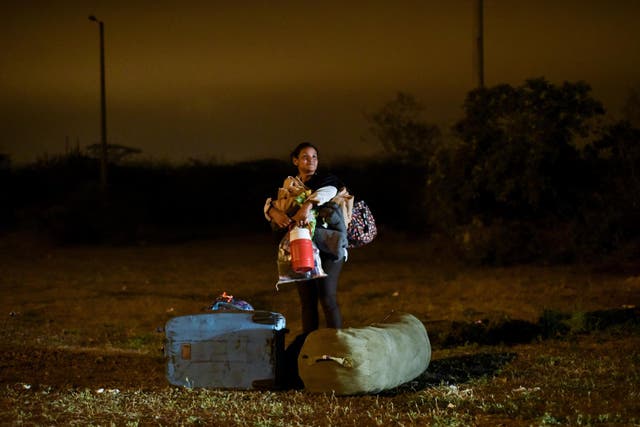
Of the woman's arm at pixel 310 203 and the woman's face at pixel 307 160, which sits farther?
the woman's face at pixel 307 160

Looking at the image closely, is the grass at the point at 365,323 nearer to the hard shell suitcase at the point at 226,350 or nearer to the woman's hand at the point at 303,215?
the hard shell suitcase at the point at 226,350

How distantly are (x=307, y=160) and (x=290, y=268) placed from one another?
0.81 meters

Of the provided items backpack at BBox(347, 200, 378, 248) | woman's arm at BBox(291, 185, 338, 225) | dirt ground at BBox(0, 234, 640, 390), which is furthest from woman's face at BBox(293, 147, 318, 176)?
dirt ground at BBox(0, 234, 640, 390)

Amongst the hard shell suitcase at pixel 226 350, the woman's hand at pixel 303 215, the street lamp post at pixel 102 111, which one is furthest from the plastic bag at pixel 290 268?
the street lamp post at pixel 102 111

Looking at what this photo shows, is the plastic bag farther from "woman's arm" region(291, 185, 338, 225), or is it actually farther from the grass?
the grass

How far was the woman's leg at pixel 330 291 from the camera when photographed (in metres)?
6.25

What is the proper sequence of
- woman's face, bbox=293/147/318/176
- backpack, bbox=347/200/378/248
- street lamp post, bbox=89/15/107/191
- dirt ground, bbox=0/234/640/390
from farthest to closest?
street lamp post, bbox=89/15/107/191, dirt ground, bbox=0/234/640/390, backpack, bbox=347/200/378/248, woman's face, bbox=293/147/318/176

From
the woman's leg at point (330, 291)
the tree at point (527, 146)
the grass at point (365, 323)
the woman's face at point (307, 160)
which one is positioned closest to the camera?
the grass at point (365, 323)

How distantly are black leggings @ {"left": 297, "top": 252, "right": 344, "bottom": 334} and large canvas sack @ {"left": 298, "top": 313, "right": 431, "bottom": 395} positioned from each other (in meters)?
0.34

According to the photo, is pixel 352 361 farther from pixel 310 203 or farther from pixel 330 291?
pixel 310 203

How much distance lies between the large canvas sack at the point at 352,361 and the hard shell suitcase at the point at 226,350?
11.3 inches

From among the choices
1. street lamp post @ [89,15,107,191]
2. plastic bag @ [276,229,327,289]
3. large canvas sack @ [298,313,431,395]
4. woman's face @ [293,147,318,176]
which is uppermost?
street lamp post @ [89,15,107,191]

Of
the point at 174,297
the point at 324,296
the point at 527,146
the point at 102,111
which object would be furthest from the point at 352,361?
the point at 102,111

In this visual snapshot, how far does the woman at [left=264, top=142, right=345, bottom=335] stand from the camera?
6.14 m
